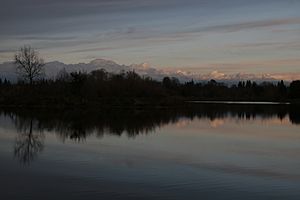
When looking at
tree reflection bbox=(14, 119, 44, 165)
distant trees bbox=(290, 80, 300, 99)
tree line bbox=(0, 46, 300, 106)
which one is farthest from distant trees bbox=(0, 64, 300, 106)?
distant trees bbox=(290, 80, 300, 99)

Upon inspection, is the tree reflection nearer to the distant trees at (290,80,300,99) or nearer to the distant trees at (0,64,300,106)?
the distant trees at (0,64,300,106)

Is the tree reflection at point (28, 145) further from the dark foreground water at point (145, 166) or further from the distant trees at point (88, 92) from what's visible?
the distant trees at point (88, 92)

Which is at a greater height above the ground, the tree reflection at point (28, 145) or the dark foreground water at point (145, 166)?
the tree reflection at point (28, 145)

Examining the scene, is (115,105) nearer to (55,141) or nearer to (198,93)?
(55,141)

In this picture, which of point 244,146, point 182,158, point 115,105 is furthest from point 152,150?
point 115,105

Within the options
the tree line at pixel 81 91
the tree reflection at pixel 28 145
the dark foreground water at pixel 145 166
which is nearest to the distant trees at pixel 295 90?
the tree line at pixel 81 91

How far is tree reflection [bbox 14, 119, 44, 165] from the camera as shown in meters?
16.8

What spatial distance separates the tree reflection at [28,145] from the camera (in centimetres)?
1677

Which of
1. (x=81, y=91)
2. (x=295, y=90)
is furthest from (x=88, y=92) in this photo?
(x=295, y=90)

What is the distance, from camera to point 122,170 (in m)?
14.3

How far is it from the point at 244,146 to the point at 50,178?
1117cm

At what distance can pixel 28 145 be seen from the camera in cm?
2017

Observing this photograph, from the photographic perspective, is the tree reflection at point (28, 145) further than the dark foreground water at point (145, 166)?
Yes

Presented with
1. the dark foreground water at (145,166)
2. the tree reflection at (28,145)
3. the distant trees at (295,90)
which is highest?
the distant trees at (295,90)
